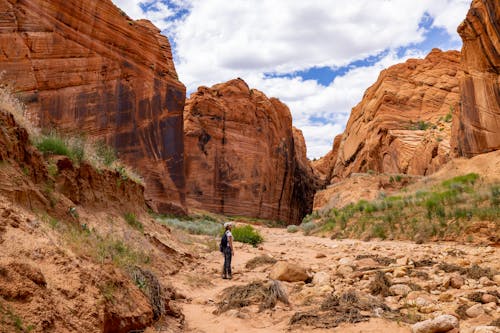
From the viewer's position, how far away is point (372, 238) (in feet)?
55.9

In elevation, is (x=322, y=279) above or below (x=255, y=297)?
above

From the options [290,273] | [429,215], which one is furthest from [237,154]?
[290,273]

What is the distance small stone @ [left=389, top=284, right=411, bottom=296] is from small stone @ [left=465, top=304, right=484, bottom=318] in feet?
4.28

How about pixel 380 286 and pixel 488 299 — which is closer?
pixel 488 299

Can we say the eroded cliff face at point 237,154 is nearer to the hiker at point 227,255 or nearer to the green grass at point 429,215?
the green grass at point 429,215

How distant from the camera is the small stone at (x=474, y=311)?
204 inches

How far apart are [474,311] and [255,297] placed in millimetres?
3319

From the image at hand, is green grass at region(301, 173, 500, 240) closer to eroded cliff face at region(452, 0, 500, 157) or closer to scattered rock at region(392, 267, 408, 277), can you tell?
eroded cliff face at region(452, 0, 500, 157)

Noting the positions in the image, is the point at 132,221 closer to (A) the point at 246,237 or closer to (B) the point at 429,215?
(A) the point at 246,237

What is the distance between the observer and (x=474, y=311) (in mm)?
5219

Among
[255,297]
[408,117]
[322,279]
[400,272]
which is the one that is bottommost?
[255,297]

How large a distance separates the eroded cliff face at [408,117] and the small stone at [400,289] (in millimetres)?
31185

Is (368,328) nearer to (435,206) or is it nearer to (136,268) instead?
(136,268)

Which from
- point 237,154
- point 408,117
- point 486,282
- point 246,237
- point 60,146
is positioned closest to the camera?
point 486,282
